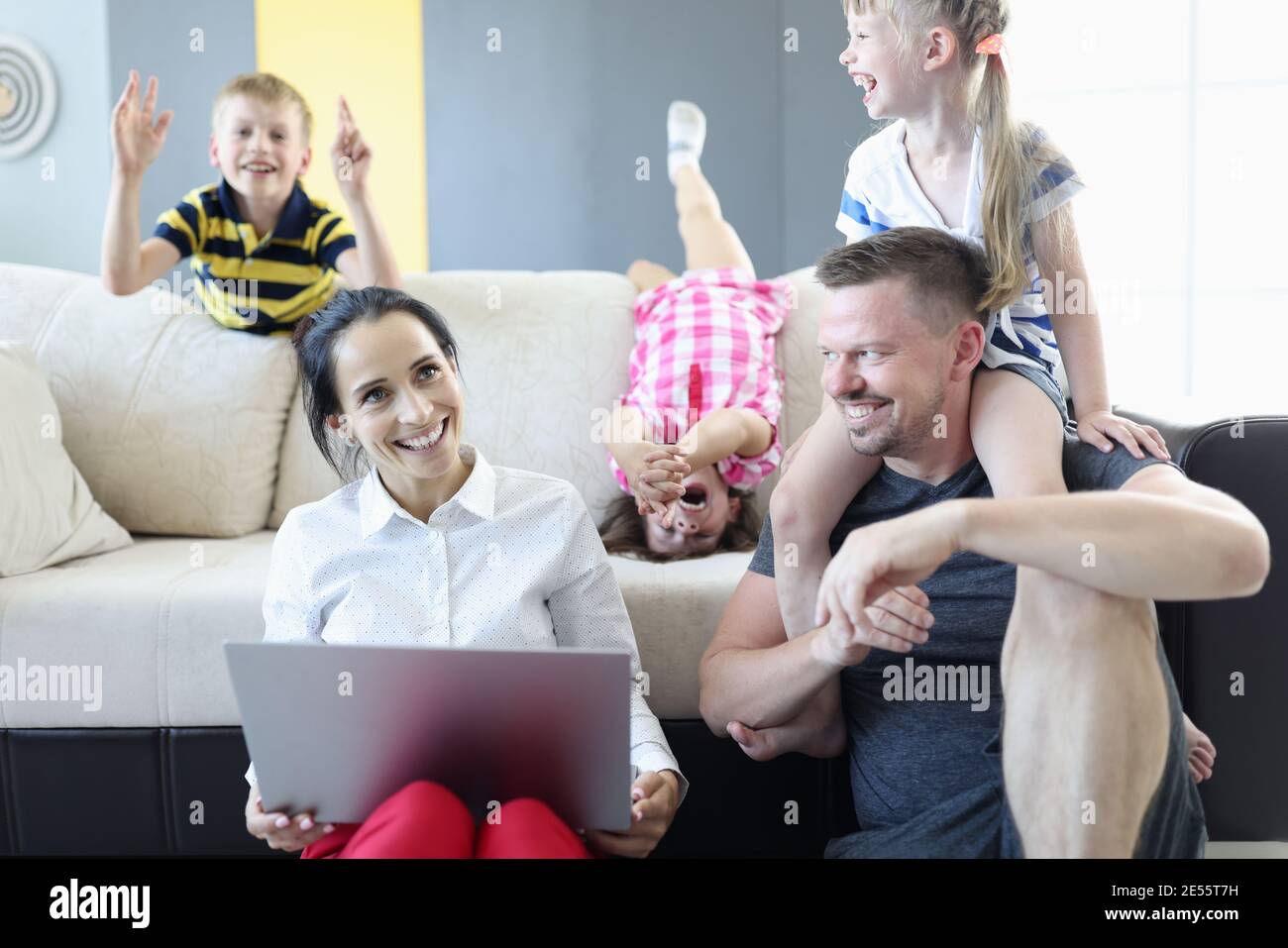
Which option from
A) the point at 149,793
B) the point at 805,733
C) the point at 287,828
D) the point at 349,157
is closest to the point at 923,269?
the point at 805,733

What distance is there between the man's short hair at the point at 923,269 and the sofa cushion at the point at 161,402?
133 centimetres

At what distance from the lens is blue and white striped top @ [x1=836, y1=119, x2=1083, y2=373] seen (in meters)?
1.44

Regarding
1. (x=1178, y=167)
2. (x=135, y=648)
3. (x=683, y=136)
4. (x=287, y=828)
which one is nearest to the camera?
(x=287, y=828)

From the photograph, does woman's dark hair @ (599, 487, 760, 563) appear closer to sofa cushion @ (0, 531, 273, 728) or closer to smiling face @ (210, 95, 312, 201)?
sofa cushion @ (0, 531, 273, 728)

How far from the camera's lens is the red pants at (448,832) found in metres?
1.08

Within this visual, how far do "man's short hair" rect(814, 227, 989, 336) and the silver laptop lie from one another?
582mm

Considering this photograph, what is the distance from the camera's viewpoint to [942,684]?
1.40 m

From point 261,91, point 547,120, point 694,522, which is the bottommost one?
point 694,522

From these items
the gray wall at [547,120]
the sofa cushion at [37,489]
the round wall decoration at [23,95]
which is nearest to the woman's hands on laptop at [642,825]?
the sofa cushion at [37,489]

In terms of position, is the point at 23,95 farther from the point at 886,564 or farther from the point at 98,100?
the point at 886,564

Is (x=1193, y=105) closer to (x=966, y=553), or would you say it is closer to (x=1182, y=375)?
(x=1182, y=375)

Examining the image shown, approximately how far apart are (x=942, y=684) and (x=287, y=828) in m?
0.78
